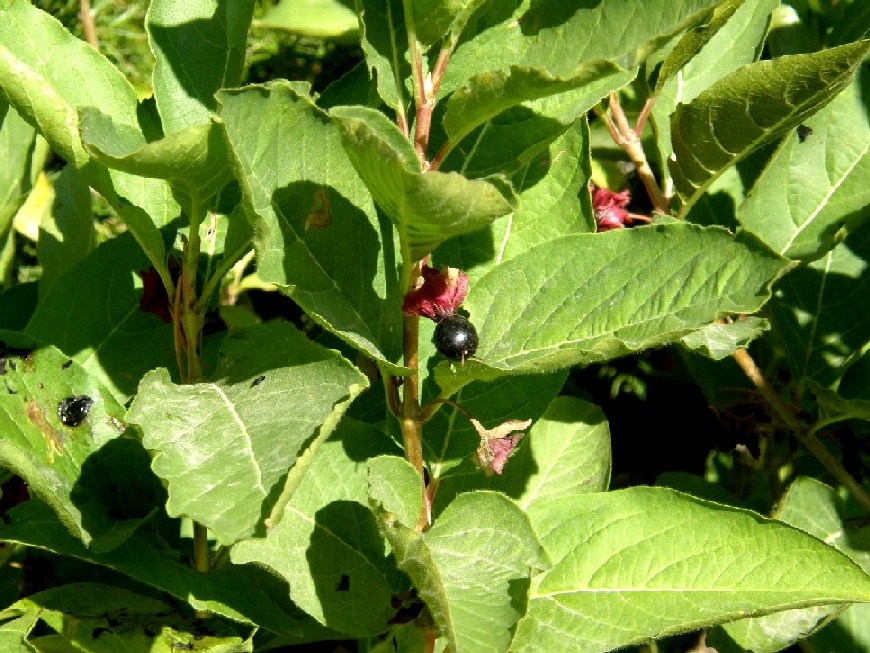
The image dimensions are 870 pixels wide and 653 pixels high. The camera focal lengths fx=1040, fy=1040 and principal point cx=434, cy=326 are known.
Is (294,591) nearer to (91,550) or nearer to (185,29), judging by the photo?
(91,550)

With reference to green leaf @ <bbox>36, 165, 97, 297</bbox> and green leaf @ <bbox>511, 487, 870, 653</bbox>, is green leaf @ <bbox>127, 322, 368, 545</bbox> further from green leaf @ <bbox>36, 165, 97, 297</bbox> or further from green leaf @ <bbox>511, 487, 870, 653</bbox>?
green leaf @ <bbox>36, 165, 97, 297</bbox>

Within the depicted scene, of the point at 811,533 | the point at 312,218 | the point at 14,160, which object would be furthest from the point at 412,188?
the point at 14,160

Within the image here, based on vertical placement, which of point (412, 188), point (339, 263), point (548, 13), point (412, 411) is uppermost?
point (548, 13)

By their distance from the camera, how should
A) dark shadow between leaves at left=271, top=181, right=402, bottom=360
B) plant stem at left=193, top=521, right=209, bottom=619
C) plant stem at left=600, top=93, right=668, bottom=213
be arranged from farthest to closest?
plant stem at left=600, top=93, right=668, bottom=213
plant stem at left=193, top=521, right=209, bottom=619
dark shadow between leaves at left=271, top=181, right=402, bottom=360

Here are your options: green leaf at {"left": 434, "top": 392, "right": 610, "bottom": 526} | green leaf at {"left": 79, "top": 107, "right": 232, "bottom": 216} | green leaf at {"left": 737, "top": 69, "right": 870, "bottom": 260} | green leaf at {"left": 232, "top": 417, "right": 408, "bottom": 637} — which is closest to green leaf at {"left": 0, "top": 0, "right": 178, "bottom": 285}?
green leaf at {"left": 79, "top": 107, "right": 232, "bottom": 216}

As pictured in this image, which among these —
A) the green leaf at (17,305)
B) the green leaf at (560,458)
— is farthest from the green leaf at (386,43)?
the green leaf at (17,305)

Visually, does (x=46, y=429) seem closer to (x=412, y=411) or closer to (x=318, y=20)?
(x=412, y=411)

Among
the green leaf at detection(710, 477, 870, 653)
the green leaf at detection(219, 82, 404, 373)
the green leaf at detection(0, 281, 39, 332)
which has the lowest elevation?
the green leaf at detection(710, 477, 870, 653)
